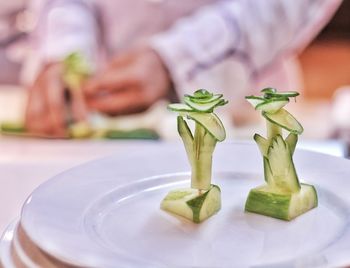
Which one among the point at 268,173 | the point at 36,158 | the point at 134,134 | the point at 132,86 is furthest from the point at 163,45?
the point at 268,173

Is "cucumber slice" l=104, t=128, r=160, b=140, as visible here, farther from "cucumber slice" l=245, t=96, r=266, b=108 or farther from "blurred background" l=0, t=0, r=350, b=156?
"cucumber slice" l=245, t=96, r=266, b=108

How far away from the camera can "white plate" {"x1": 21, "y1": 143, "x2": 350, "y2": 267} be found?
0.29 metres

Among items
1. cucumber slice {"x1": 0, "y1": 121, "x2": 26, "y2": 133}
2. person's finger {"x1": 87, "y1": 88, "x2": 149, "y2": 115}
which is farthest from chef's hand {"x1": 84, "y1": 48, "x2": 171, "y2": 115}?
cucumber slice {"x1": 0, "y1": 121, "x2": 26, "y2": 133}

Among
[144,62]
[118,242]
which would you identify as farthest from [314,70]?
[118,242]

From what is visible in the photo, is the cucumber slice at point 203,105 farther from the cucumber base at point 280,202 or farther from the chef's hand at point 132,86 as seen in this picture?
the chef's hand at point 132,86

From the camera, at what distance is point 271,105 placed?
34 centimetres

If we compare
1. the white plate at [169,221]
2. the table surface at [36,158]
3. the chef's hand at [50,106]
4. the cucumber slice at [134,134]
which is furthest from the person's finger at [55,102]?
the white plate at [169,221]

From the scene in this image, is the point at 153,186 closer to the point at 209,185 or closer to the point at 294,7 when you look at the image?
the point at 209,185

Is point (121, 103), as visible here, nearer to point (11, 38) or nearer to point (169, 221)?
point (11, 38)

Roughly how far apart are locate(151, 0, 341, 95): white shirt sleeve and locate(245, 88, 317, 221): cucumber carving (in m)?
0.82

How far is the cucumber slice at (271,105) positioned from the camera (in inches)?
13.3

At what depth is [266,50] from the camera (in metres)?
1.27

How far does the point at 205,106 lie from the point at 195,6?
916mm

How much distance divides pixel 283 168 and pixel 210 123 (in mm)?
47
